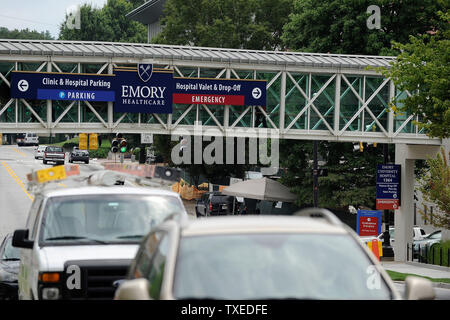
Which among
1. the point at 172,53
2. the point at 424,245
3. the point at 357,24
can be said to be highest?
the point at 357,24

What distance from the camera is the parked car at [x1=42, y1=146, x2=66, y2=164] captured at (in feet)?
276

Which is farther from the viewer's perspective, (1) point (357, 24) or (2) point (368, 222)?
(1) point (357, 24)

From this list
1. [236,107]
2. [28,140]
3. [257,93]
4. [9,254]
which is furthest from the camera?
[28,140]

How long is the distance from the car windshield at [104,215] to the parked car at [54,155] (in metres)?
74.3

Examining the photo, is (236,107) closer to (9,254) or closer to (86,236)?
(9,254)

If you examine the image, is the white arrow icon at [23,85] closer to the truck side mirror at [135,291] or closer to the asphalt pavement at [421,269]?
the asphalt pavement at [421,269]

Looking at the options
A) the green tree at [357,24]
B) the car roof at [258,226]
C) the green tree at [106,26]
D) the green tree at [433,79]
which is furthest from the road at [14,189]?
the green tree at [106,26]

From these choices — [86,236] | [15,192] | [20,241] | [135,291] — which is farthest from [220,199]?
[135,291]

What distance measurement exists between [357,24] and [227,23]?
16263 mm

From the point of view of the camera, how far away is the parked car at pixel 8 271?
575 inches

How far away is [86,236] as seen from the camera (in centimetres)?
1062

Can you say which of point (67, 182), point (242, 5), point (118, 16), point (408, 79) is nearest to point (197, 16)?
point (242, 5)

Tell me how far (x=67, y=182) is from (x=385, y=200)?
29.0 m

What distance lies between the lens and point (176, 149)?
196 feet
